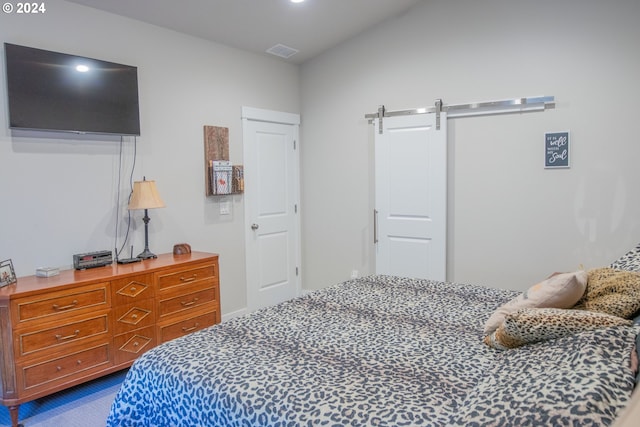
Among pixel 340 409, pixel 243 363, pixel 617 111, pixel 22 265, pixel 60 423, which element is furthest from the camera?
pixel 617 111

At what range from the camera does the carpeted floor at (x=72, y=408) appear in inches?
97.0

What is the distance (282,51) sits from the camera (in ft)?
14.3

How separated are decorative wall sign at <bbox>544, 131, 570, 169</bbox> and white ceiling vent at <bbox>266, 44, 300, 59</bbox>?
8.33ft

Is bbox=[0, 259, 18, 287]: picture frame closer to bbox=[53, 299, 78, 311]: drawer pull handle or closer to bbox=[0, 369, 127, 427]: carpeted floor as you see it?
bbox=[53, 299, 78, 311]: drawer pull handle

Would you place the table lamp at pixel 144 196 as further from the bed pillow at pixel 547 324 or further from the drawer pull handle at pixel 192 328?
the bed pillow at pixel 547 324

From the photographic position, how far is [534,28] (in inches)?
137

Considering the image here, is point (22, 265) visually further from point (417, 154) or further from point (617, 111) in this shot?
point (617, 111)

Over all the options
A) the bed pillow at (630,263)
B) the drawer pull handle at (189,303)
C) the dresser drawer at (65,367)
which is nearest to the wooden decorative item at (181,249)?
the drawer pull handle at (189,303)

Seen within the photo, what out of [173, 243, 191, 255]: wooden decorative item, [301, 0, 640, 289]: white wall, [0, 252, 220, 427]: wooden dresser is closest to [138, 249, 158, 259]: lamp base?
[0, 252, 220, 427]: wooden dresser

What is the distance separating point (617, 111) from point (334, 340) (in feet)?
9.53

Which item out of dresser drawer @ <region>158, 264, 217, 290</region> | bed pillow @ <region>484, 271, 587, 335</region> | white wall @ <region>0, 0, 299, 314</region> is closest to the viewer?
bed pillow @ <region>484, 271, 587, 335</region>

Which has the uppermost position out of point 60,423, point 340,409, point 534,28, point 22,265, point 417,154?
point 534,28

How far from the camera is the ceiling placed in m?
3.24

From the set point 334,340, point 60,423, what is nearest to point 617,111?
point 334,340
